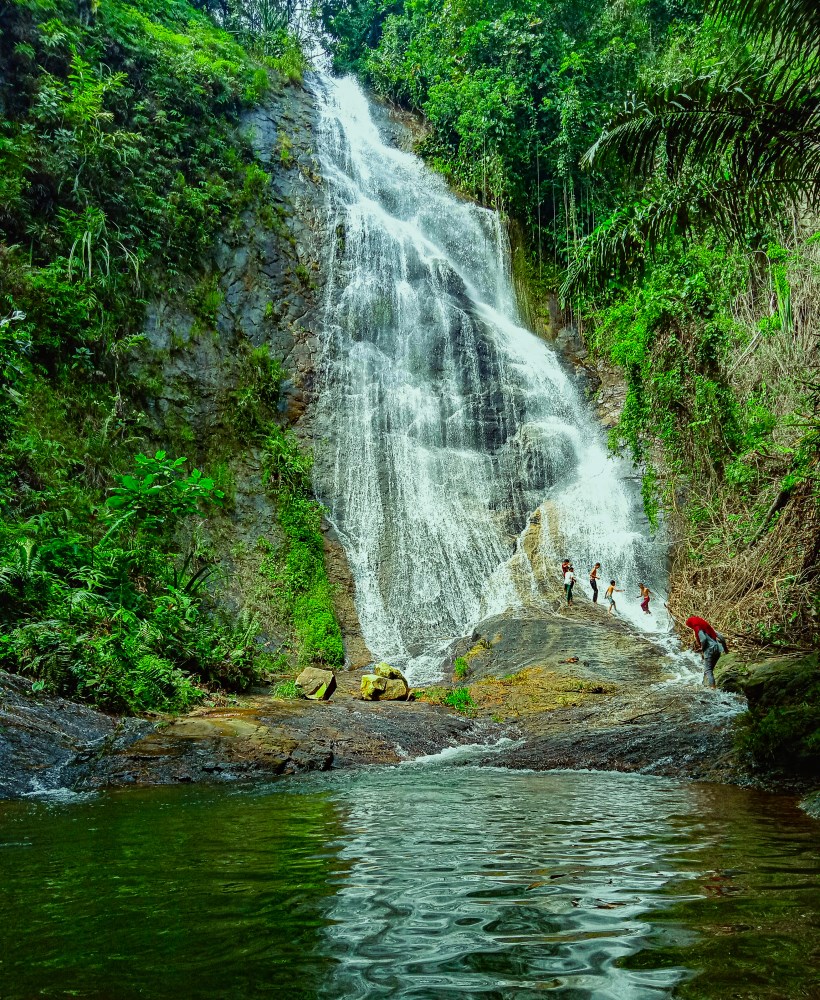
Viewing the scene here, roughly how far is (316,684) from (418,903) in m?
8.62

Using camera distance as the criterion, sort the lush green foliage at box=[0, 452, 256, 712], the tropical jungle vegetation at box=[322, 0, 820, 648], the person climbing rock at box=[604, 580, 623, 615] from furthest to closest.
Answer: the person climbing rock at box=[604, 580, 623, 615]
the lush green foliage at box=[0, 452, 256, 712]
the tropical jungle vegetation at box=[322, 0, 820, 648]

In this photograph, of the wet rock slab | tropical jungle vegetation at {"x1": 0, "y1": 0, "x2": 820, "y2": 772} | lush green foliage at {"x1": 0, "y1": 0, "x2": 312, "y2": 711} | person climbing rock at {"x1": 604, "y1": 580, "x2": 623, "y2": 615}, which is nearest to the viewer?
the wet rock slab

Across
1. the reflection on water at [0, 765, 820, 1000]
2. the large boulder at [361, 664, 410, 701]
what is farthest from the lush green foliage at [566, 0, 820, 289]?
the large boulder at [361, 664, 410, 701]

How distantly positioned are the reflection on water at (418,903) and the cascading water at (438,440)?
929cm

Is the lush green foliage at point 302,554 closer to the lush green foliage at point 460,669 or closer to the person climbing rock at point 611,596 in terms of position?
the lush green foliage at point 460,669

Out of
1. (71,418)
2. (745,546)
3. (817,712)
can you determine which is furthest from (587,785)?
(71,418)

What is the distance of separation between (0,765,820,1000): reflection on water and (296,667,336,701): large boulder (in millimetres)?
5995

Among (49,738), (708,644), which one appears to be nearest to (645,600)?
(708,644)

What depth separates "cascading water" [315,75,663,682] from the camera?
16.5 m

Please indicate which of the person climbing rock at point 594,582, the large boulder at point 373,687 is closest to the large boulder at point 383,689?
the large boulder at point 373,687

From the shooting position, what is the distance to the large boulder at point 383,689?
10.8m

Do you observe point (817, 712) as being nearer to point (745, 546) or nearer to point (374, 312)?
point (745, 546)

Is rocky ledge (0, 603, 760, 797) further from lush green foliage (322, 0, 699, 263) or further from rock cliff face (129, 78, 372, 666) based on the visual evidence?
lush green foliage (322, 0, 699, 263)

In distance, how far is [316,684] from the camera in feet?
35.9
